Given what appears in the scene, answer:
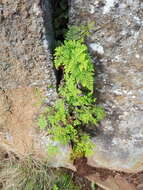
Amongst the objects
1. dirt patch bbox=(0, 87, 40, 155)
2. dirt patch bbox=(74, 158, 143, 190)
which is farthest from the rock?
dirt patch bbox=(74, 158, 143, 190)

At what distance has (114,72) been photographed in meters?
1.59

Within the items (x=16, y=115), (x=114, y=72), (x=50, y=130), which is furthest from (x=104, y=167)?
(x=114, y=72)

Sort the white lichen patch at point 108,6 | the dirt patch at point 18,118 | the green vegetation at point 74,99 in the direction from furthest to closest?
the dirt patch at point 18,118 < the green vegetation at point 74,99 < the white lichen patch at point 108,6

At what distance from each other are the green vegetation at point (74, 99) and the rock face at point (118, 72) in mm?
68

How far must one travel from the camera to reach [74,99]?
1.69m

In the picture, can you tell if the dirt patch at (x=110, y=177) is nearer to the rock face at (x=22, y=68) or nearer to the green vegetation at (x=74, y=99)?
the green vegetation at (x=74, y=99)

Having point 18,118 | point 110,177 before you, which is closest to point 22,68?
point 18,118

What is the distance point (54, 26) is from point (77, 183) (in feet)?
4.59

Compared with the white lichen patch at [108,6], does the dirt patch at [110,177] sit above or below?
below

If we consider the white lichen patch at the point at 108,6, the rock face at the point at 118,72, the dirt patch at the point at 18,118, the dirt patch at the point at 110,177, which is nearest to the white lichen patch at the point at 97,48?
the rock face at the point at 118,72

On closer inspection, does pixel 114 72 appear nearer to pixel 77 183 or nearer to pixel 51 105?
pixel 51 105

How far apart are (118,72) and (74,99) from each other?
304 millimetres

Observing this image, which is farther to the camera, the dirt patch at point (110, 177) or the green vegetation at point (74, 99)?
the dirt patch at point (110, 177)

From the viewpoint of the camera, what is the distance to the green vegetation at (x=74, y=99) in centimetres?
143
